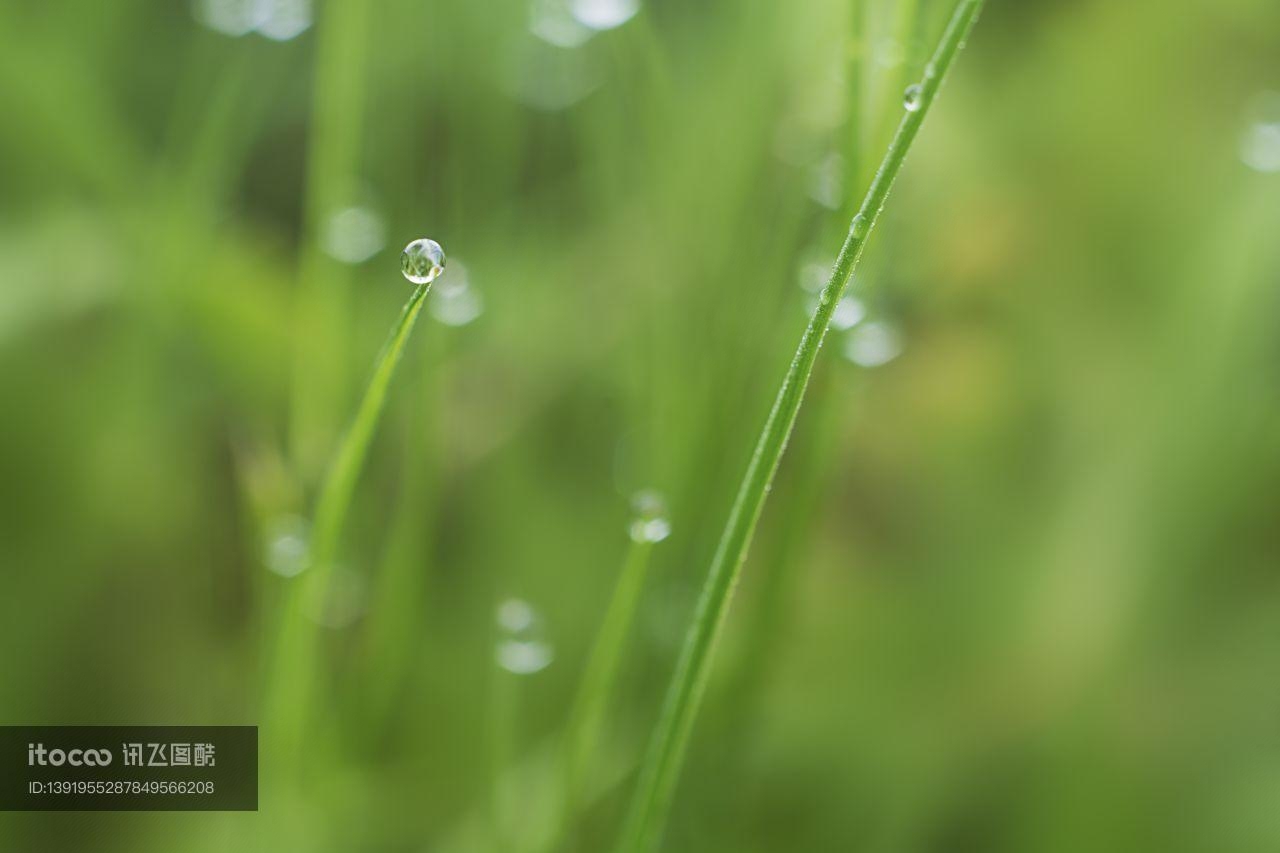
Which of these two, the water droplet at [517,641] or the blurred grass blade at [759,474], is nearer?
the blurred grass blade at [759,474]

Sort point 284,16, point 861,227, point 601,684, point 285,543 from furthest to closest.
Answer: point 284,16, point 285,543, point 601,684, point 861,227

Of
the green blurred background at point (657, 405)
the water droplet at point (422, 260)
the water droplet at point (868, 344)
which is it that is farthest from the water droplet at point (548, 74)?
the water droplet at point (422, 260)

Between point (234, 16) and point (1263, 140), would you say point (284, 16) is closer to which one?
point (234, 16)

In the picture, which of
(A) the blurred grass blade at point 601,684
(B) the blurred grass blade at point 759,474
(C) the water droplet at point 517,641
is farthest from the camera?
(C) the water droplet at point 517,641

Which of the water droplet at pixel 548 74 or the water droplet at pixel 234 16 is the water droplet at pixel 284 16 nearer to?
the water droplet at pixel 234 16

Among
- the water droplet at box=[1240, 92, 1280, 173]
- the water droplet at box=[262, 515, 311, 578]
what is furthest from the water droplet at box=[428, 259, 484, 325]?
the water droplet at box=[1240, 92, 1280, 173]

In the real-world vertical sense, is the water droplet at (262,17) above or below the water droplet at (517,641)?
above

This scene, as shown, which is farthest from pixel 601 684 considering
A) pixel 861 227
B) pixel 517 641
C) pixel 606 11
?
pixel 606 11
